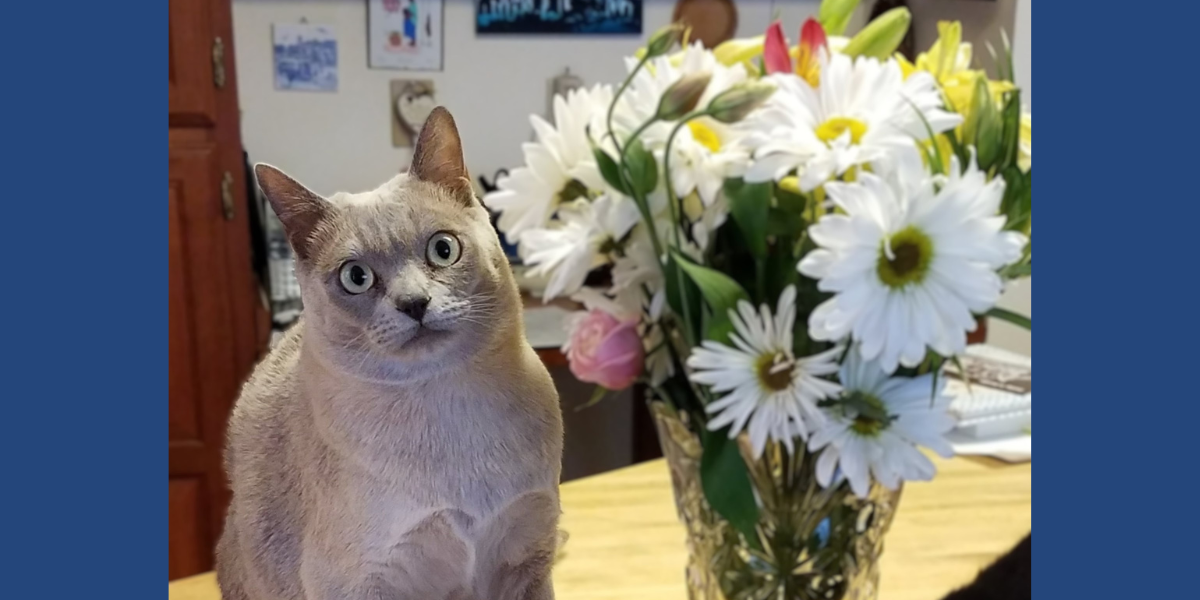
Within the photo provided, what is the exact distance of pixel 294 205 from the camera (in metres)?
0.33

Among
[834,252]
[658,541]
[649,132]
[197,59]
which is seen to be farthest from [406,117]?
[834,252]

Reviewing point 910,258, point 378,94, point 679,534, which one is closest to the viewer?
point 910,258

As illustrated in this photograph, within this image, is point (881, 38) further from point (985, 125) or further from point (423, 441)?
point (423, 441)

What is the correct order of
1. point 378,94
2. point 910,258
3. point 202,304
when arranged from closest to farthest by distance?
point 910,258 < point 202,304 < point 378,94

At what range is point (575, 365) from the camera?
0.64m

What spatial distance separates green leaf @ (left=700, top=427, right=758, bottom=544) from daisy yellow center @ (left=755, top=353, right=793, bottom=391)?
0.19 feet

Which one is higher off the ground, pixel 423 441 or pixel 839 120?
pixel 839 120

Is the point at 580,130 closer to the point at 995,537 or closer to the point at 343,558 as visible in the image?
the point at 343,558

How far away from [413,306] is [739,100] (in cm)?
27

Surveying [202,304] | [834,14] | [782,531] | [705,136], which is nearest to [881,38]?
[834,14]

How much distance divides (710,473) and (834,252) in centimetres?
A: 18

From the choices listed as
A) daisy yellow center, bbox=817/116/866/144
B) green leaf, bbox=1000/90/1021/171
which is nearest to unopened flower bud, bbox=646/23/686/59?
daisy yellow center, bbox=817/116/866/144

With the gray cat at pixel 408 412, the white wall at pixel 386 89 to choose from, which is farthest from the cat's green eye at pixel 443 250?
the white wall at pixel 386 89

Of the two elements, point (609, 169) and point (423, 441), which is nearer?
point (423, 441)
